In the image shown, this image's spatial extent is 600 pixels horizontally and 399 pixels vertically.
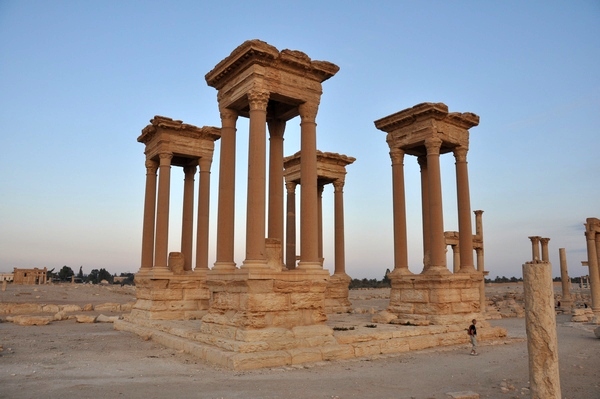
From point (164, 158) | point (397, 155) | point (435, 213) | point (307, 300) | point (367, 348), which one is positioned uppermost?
point (397, 155)

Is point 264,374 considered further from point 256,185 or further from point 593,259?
point 593,259

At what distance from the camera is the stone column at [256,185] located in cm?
1385

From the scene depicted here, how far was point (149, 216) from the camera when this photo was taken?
22.9m

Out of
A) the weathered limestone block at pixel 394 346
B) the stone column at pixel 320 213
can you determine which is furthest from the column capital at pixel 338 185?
the weathered limestone block at pixel 394 346

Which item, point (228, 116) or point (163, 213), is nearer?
point (228, 116)

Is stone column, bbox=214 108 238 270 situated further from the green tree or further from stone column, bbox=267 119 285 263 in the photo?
the green tree

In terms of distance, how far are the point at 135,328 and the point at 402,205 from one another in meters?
12.8

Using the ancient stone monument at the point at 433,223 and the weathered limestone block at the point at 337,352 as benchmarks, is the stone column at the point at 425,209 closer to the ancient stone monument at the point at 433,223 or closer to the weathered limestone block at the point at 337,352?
the ancient stone monument at the point at 433,223

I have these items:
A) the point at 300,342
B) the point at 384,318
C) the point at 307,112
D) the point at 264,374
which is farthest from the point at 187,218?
the point at 264,374

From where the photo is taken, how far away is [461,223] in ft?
70.0

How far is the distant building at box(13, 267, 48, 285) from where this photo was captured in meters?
65.9

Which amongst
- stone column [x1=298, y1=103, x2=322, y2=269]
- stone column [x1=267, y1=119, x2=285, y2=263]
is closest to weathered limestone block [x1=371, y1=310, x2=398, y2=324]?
stone column [x1=298, y1=103, x2=322, y2=269]

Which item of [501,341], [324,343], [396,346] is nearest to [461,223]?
[501,341]

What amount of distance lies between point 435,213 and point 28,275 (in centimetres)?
6599
